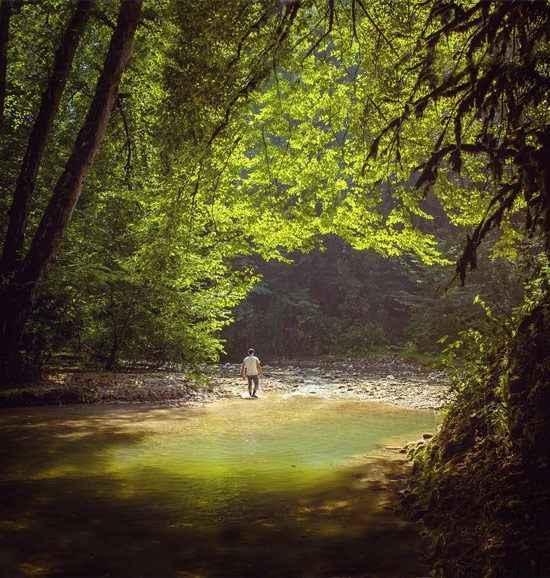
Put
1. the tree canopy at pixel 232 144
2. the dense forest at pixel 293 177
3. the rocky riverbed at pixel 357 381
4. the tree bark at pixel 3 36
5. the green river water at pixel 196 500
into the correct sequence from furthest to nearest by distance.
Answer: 1. the rocky riverbed at pixel 357 381
2. the tree bark at pixel 3 36
3. the green river water at pixel 196 500
4. the tree canopy at pixel 232 144
5. the dense forest at pixel 293 177

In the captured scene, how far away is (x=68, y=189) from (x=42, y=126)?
2166 mm

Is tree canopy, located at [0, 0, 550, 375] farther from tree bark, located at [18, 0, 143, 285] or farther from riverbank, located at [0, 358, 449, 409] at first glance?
riverbank, located at [0, 358, 449, 409]

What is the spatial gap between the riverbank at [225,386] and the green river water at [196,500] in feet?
7.03

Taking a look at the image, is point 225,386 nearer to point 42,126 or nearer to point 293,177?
point 42,126

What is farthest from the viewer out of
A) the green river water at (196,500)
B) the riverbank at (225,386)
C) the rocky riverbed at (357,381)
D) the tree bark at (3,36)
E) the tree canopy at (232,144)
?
the rocky riverbed at (357,381)

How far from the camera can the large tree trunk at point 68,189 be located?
11.6 m

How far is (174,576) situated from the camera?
4734mm

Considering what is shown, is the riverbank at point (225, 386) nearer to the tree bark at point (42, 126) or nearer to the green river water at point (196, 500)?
the green river water at point (196, 500)

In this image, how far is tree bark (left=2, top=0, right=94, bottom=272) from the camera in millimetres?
12414

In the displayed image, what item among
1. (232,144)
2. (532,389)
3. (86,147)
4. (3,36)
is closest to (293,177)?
(232,144)

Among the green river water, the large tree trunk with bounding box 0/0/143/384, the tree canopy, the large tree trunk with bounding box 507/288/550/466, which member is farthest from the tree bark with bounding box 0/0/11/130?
the large tree trunk with bounding box 507/288/550/466

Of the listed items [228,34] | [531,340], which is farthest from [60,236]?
[531,340]

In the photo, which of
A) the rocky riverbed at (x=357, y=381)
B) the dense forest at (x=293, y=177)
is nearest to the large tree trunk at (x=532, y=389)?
the dense forest at (x=293, y=177)

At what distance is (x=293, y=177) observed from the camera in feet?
35.8
